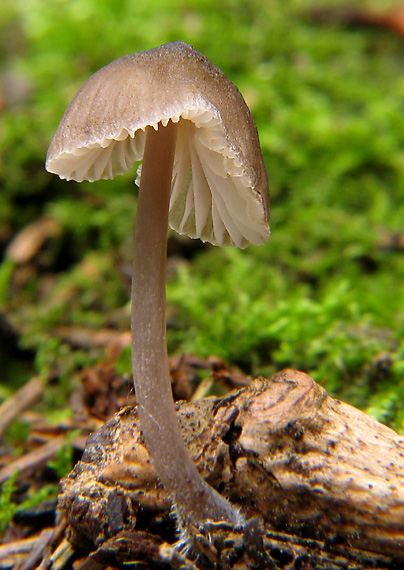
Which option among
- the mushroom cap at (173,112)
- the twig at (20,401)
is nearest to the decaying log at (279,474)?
the mushroom cap at (173,112)

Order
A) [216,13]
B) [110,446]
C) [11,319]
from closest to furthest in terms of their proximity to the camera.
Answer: [110,446] → [11,319] → [216,13]

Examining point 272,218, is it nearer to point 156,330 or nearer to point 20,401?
point 20,401

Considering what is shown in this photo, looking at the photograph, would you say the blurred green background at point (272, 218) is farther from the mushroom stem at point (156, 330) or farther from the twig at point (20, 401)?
the mushroom stem at point (156, 330)

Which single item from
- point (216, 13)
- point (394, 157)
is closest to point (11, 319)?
point (394, 157)

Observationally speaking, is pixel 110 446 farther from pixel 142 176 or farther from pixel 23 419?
pixel 23 419

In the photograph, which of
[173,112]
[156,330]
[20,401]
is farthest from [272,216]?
[173,112]

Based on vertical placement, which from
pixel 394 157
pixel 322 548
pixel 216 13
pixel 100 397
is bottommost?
pixel 322 548
